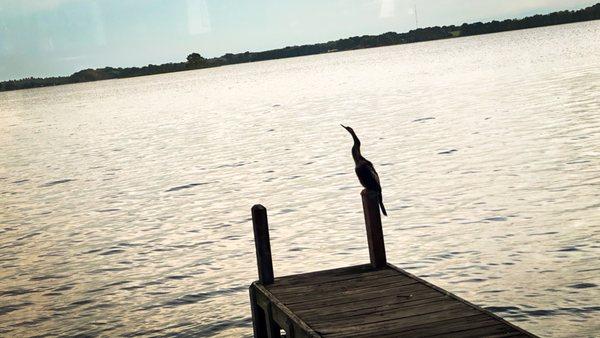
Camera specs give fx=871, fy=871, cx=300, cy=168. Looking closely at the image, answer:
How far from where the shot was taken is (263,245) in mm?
12062

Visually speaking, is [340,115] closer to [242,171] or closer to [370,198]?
[242,171]

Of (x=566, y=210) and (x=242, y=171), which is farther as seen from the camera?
(x=242, y=171)

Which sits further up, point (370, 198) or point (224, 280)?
point (370, 198)

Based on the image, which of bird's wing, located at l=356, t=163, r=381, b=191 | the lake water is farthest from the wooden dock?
the lake water

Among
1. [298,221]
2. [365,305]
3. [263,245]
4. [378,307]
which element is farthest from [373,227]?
[298,221]

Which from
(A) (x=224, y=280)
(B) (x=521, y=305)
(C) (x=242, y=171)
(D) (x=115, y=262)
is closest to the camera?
(B) (x=521, y=305)

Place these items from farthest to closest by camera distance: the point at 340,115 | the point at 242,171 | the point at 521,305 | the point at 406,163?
the point at 340,115 → the point at 242,171 → the point at 406,163 → the point at 521,305

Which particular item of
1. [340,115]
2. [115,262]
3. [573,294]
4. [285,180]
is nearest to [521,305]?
[573,294]

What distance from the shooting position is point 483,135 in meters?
38.8

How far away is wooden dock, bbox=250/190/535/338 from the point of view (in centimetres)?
909

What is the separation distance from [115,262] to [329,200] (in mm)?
7475

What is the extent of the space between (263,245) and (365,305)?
91.9 inches

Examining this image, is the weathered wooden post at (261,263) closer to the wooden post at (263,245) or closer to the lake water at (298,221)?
the wooden post at (263,245)

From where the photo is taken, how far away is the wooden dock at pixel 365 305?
909cm
